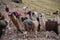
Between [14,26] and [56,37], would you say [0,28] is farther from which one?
[56,37]

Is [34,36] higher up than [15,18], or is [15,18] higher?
[15,18]

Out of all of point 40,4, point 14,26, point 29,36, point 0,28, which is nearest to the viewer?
point 0,28

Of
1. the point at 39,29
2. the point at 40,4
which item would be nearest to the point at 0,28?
the point at 39,29

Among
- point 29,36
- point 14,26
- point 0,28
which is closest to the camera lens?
point 0,28

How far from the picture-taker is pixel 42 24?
3809mm

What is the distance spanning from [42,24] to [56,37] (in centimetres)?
37

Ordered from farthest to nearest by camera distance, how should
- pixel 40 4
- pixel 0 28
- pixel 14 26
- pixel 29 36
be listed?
pixel 40 4
pixel 14 26
pixel 29 36
pixel 0 28

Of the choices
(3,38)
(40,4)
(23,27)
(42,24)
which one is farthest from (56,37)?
(40,4)

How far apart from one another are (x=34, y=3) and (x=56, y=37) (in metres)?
2.72

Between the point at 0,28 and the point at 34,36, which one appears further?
the point at 34,36

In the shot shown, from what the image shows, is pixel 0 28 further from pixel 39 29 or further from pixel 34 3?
pixel 34 3

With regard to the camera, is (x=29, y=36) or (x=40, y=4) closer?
(x=29, y=36)

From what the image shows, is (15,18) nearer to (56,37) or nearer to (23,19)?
(23,19)

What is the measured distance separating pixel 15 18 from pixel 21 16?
237mm
